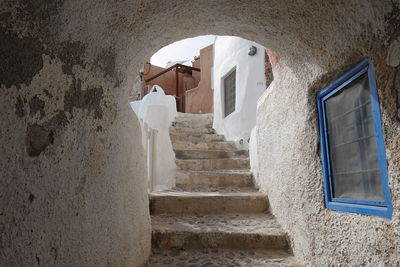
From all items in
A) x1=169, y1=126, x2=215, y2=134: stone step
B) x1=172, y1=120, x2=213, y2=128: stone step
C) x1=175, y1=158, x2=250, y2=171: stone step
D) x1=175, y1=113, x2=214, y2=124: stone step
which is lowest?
x1=175, y1=158, x2=250, y2=171: stone step

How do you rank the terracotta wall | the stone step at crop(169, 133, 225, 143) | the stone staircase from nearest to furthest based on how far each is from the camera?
the stone staircase < the stone step at crop(169, 133, 225, 143) < the terracotta wall

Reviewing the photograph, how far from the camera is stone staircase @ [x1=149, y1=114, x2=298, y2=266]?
2.30 m

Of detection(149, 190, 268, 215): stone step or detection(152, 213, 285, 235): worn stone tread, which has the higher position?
detection(149, 190, 268, 215): stone step

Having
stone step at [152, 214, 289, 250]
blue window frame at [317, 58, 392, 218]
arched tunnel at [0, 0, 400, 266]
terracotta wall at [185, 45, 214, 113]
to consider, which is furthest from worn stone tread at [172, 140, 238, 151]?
terracotta wall at [185, 45, 214, 113]

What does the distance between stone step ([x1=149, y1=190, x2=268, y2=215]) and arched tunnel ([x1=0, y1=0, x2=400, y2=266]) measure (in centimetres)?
83

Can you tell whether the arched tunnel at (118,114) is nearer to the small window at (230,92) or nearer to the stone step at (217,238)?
the stone step at (217,238)

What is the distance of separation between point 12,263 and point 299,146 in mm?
1861

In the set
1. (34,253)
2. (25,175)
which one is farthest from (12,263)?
(25,175)

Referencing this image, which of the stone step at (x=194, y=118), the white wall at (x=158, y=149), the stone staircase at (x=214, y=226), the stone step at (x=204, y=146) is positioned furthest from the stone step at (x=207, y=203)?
the stone step at (x=194, y=118)

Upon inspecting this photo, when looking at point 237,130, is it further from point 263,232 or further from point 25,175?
point 25,175

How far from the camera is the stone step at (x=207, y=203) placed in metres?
3.17

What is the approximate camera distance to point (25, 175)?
0.94 metres

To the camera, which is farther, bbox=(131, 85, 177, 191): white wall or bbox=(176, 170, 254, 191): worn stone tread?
bbox=(176, 170, 254, 191): worn stone tread

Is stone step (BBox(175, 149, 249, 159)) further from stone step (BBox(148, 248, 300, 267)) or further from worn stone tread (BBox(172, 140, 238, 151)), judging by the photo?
stone step (BBox(148, 248, 300, 267))
